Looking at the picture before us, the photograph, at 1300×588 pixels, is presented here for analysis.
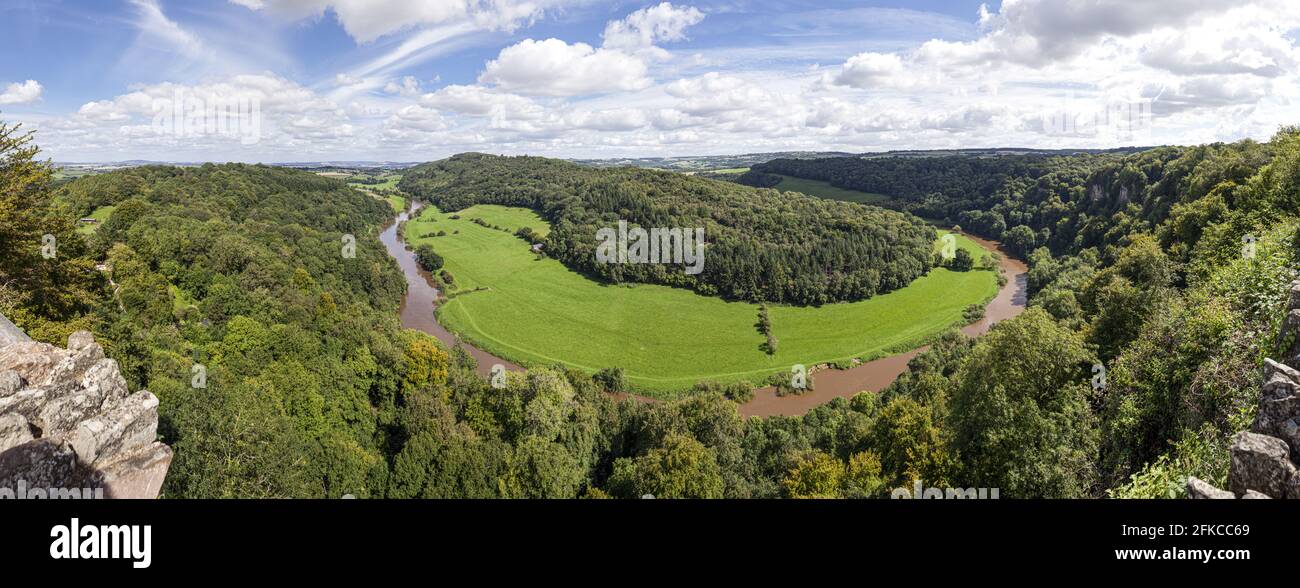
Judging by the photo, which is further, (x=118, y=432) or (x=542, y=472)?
(x=542, y=472)

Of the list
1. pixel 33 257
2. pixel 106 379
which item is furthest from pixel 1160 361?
pixel 33 257

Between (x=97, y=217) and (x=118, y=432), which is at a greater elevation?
(x=97, y=217)

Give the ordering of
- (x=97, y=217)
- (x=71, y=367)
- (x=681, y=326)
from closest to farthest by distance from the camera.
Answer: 1. (x=71, y=367)
2. (x=97, y=217)
3. (x=681, y=326)

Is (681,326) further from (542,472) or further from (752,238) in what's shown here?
(542,472)

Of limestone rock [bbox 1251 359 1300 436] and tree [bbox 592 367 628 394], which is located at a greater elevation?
limestone rock [bbox 1251 359 1300 436]

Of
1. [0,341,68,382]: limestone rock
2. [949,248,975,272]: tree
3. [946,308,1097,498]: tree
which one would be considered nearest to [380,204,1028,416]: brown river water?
[949,248,975,272]: tree

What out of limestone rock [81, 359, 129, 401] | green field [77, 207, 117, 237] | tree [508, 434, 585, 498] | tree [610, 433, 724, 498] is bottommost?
tree [508, 434, 585, 498]

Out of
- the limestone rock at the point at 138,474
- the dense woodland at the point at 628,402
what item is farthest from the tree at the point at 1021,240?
A: the limestone rock at the point at 138,474
